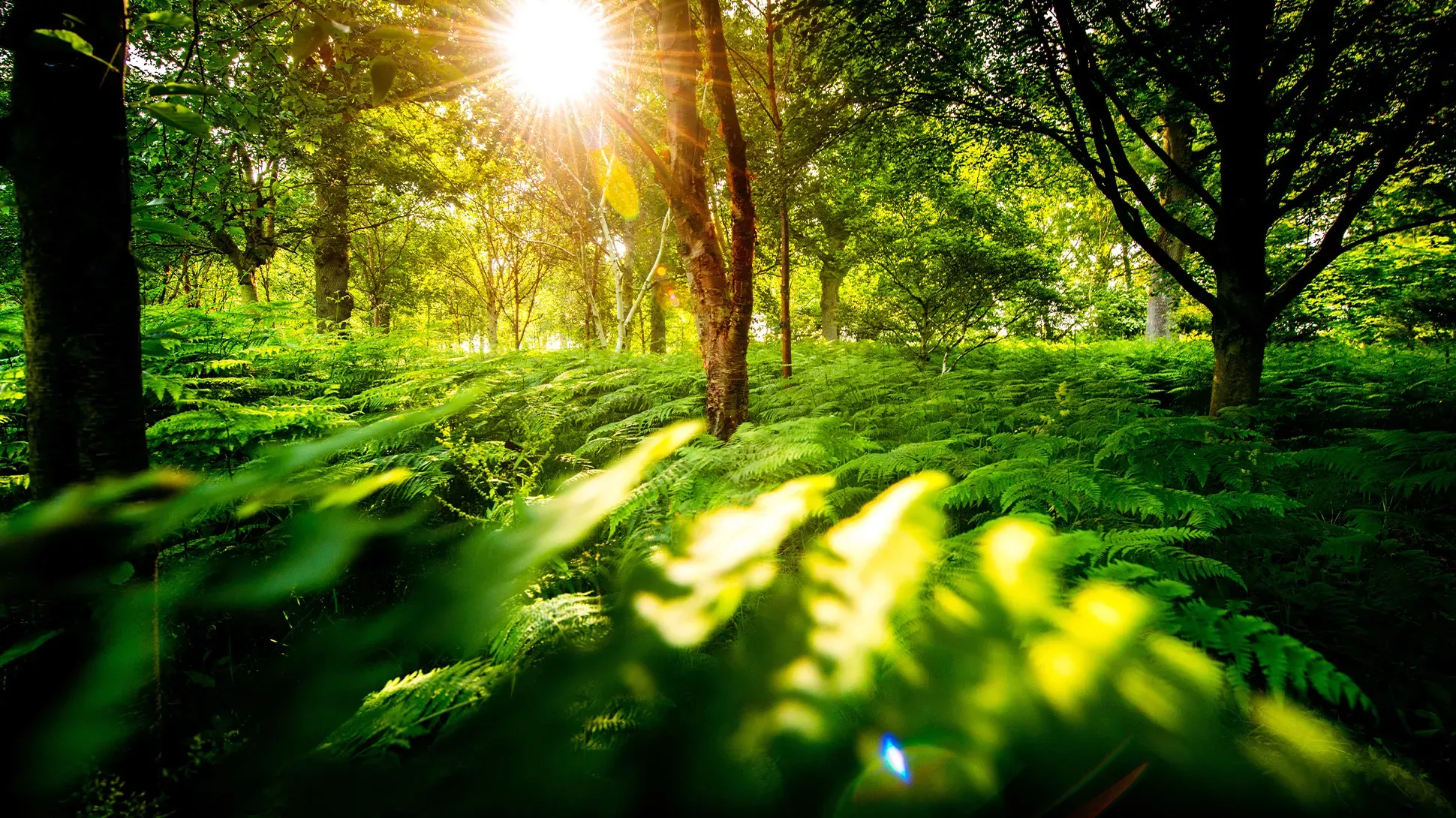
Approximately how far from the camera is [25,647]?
41.0 inches

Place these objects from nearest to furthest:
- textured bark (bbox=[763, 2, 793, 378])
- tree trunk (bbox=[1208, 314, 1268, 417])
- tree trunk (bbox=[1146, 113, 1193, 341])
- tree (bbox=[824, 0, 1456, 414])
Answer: tree (bbox=[824, 0, 1456, 414]) < tree trunk (bbox=[1208, 314, 1268, 417]) < textured bark (bbox=[763, 2, 793, 378]) < tree trunk (bbox=[1146, 113, 1193, 341])

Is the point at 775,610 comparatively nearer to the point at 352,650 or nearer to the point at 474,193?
the point at 352,650

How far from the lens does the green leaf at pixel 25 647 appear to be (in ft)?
3.29

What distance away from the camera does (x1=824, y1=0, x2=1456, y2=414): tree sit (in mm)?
3451

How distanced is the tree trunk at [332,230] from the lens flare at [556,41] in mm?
5281

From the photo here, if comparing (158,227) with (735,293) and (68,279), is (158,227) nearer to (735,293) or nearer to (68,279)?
(68,279)

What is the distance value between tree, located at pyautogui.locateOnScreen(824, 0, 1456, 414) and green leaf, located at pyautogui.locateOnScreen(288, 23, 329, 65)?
16.0ft

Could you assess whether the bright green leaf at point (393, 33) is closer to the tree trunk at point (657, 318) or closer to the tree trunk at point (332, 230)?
the tree trunk at point (332, 230)

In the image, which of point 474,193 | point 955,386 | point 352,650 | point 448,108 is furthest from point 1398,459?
point 474,193

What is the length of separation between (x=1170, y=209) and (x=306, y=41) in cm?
862

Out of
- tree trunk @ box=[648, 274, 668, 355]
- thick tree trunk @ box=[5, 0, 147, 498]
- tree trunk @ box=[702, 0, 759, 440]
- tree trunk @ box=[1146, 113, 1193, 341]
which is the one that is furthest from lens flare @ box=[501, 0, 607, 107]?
tree trunk @ box=[648, 274, 668, 355]

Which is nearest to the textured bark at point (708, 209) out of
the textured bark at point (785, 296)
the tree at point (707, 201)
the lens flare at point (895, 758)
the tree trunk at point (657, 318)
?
the tree at point (707, 201)

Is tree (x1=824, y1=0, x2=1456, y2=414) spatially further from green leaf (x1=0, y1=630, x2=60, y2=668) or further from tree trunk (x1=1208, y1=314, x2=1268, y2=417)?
green leaf (x1=0, y1=630, x2=60, y2=668)

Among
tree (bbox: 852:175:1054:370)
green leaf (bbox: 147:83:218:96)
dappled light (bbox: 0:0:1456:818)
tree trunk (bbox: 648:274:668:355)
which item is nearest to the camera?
green leaf (bbox: 147:83:218:96)
